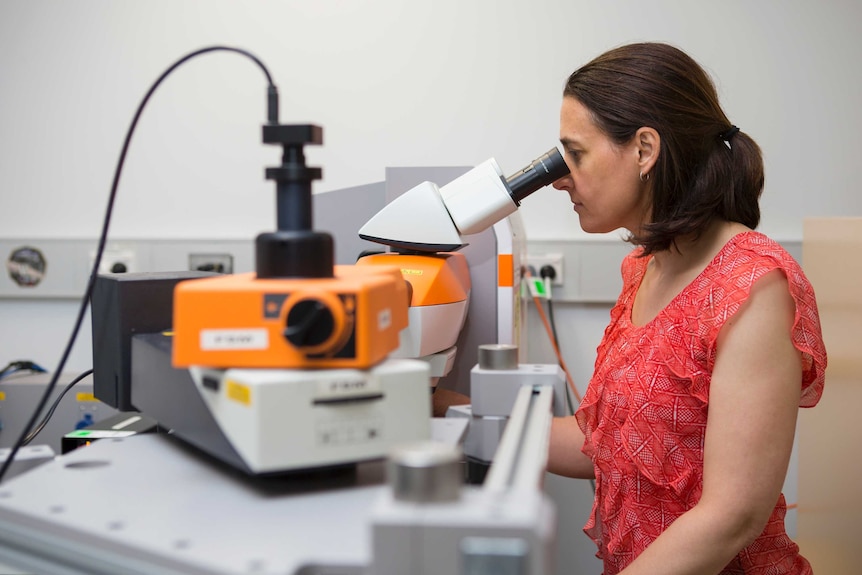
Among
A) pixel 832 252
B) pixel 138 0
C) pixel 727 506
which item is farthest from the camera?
pixel 138 0

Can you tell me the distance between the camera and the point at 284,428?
1.79 ft

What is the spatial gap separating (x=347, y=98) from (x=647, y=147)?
0.99 meters

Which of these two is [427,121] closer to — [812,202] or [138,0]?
[138,0]

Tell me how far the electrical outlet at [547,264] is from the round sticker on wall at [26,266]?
1.25 meters

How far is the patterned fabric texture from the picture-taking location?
107cm

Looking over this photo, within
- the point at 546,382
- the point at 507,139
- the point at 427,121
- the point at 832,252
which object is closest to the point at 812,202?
the point at 832,252

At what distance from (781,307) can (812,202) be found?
0.98 m

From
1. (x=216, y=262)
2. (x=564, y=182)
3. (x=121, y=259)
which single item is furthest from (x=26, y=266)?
(x=564, y=182)

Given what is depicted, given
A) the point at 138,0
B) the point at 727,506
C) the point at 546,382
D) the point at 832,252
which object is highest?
the point at 138,0

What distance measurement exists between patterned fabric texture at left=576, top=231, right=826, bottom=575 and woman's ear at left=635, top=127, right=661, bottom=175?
0.16 m

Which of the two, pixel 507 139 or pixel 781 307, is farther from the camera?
pixel 507 139

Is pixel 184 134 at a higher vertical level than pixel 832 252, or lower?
higher

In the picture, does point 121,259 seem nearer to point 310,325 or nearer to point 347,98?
point 347,98

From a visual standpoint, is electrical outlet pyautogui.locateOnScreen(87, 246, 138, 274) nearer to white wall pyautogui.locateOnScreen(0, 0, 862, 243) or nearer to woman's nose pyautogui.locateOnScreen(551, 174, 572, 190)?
white wall pyautogui.locateOnScreen(0, 0, 862, 243)
